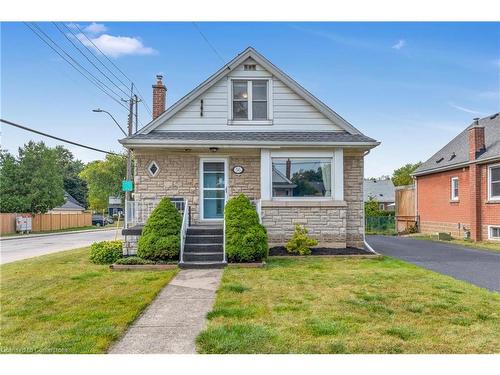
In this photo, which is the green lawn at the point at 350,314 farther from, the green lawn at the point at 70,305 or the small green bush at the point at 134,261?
the small green bush at the point at 134,261

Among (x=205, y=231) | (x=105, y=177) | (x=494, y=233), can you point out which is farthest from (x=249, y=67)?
(x=105, y=177)

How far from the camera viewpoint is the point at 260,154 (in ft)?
34.7

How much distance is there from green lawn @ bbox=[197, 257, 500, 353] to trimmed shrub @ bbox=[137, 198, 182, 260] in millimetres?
1802

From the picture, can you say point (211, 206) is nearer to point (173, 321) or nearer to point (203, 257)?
point (203, 257)

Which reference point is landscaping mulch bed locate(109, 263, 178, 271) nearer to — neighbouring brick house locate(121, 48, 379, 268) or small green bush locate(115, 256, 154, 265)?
small green bush locate(115, 256, 154, 265)

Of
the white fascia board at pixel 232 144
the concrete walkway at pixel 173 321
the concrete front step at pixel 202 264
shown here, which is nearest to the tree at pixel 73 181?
the white fascia board at pixel 232 144

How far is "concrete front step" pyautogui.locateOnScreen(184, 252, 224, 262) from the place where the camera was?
8.48 metres

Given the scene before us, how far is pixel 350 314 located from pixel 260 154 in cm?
661

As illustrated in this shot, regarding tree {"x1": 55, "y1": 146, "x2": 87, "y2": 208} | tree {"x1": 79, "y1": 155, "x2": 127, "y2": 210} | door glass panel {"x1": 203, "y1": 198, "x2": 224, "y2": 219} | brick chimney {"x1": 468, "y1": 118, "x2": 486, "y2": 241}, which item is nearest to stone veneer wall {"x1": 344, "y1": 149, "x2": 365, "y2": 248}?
door glass panel {"x1": 203, "y1": 198, "x2": 224, "y2": 219}

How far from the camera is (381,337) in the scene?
3801mm

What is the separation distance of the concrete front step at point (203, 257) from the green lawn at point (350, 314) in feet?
4.18

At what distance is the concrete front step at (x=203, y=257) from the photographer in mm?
8477
